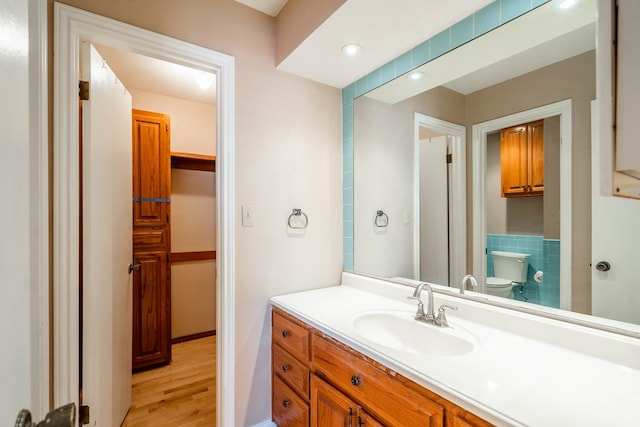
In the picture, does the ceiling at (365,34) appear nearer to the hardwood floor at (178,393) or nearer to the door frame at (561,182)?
the door frame at (561,182)

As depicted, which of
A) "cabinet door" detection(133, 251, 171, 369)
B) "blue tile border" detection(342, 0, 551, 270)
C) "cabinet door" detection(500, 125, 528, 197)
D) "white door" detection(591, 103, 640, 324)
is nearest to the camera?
"white door" detection(591, 103, 640, 324)

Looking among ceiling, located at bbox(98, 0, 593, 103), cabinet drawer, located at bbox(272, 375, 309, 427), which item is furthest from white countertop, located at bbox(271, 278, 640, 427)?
ceiling, located at bbox(98, 0, 593, 103)

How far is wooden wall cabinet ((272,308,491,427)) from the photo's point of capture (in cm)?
82

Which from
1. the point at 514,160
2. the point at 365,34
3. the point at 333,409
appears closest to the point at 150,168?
the point at 365,34

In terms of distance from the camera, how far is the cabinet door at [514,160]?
50.7 inches

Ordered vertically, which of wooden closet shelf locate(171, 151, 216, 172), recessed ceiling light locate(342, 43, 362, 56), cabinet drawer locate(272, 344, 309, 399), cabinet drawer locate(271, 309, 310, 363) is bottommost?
cabinet drawer locate(272, 344, 309, 399)

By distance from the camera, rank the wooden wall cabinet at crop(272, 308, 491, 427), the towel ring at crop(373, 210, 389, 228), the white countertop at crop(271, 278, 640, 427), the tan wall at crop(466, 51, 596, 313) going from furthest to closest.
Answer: the towel ring at crop(373, 210, 389, 228), the tan wall at crop(466, 51, 596, 313), the wooden wall cabinet at crop(272, 308, 491, 427), the white countertop at crop(271, 278, 640, 427)

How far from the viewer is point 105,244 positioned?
4.72 feet

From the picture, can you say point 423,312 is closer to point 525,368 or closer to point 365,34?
point 525,368

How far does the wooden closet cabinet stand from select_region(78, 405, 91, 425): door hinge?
3.72 ft

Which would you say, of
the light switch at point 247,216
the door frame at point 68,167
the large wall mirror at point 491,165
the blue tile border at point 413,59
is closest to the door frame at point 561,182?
the large wall mirror at point 491,165

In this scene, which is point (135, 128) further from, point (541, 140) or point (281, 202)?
point (541, 140)

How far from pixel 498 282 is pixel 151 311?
2508mm

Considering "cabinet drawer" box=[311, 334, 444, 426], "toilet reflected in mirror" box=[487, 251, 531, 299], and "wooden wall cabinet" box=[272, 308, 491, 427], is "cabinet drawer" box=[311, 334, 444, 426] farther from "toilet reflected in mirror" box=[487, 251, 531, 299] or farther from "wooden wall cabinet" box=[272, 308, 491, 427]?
"toilet reflected in mirror" box=[487, 251, 531, 299]
